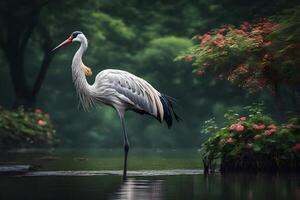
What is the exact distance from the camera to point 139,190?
15.6 m

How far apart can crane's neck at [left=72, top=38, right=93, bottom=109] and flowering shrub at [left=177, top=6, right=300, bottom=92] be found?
2.79 metres

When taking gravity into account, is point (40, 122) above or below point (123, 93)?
above

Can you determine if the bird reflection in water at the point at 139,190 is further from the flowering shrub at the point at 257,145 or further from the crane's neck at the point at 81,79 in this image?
the crane's neck at the point at 81,79

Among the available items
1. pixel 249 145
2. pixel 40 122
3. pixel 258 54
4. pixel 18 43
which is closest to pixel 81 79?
pixel 258 54

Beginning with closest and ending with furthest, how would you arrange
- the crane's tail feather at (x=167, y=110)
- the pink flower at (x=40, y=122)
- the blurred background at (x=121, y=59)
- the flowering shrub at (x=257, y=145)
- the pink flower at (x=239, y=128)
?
1. the flowering shrub at (x=257, y=145)
2. the pink flower at (x=239, y=128)
3. the crane's tail feather at (x=167, y=110)
4. the pink flower at (x=40, y=122)
5. the blurred background at (x=121, y=59)

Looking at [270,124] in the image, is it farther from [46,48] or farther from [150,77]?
[150,77]

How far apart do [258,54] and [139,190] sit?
8.40 m

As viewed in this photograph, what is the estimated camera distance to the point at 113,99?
23.4 m

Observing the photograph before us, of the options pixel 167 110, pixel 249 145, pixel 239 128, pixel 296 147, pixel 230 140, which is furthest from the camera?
pixel 167 110

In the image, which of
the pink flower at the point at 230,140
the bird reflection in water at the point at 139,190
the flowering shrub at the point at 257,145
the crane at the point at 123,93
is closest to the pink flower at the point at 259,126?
the flowering shrub at the point at 257,145

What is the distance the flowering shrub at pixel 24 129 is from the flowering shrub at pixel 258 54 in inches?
519

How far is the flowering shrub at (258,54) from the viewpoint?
2086cm

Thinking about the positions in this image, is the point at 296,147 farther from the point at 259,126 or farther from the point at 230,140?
the point at 230,140

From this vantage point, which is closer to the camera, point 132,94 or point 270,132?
point 270,132
